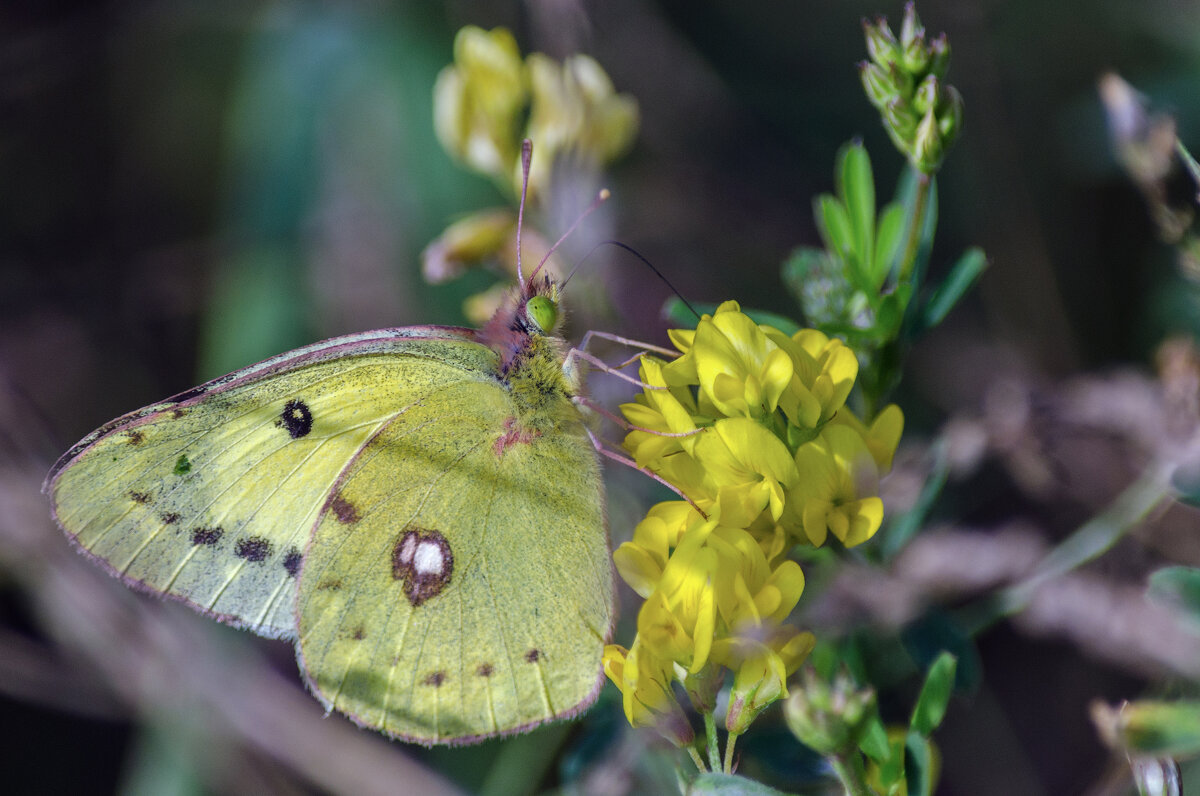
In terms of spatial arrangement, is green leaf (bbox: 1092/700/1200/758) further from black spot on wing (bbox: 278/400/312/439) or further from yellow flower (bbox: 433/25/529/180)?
yellow flower (bbox: 433/25/529/180)

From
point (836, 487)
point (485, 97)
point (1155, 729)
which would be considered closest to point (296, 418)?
point (485, 97)

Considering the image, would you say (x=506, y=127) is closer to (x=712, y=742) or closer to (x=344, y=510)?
(x=344, y=510)

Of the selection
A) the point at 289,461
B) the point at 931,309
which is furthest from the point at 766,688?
the point at 289,461

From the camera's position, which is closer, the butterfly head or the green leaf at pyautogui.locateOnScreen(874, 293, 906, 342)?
the green leaf at pyautogui.locateOnScreen(874, 293, 906, 342)

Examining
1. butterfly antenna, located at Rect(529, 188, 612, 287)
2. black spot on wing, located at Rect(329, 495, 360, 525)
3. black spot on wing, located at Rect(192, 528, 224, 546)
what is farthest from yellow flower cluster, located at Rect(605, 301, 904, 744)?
black spot on wing, located at Rect(192, 528, 224, 546)

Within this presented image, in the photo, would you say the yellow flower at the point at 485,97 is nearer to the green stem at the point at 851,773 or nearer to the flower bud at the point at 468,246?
the flower bud at the point at 468,246

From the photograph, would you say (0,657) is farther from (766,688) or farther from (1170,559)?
(1170,559)
